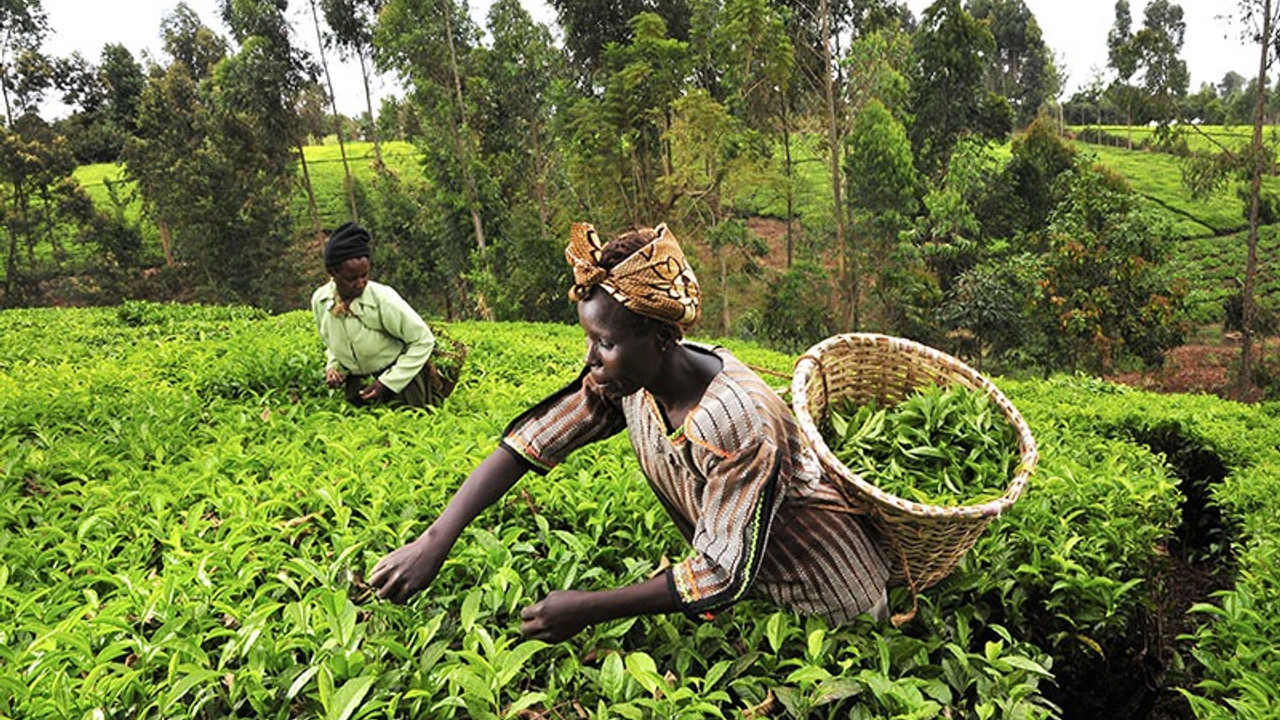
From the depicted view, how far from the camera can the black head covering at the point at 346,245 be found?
315 cm

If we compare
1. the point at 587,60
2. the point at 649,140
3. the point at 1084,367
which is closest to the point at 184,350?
the point at 649,140

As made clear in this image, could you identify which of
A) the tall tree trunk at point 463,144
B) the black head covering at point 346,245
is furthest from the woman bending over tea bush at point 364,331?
the tall tree trunk at point 463,144

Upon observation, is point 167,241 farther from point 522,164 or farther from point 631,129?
point 631,129

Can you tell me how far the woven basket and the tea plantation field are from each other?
0.67ft

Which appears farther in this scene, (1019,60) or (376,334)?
(1019,60)

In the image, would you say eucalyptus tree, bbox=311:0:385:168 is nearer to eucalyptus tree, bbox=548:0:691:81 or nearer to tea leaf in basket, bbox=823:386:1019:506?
eucalyptus tree, bbox=548:0:691:81

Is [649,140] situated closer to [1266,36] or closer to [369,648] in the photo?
[1266,36]

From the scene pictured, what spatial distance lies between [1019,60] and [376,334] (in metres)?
49.0

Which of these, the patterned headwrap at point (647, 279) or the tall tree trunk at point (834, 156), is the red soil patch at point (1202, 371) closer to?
the tall tree trunk at point (834, 156)

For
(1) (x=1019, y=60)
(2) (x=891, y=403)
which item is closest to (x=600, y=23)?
(2) (x=891, y=403)

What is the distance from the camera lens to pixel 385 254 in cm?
2130

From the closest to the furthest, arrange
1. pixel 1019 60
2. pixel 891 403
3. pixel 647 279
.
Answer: pixel 647 279, pixel 891 403, pixel 1019 60

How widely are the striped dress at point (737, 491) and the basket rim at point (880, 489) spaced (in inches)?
2.5

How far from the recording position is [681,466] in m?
1.59
